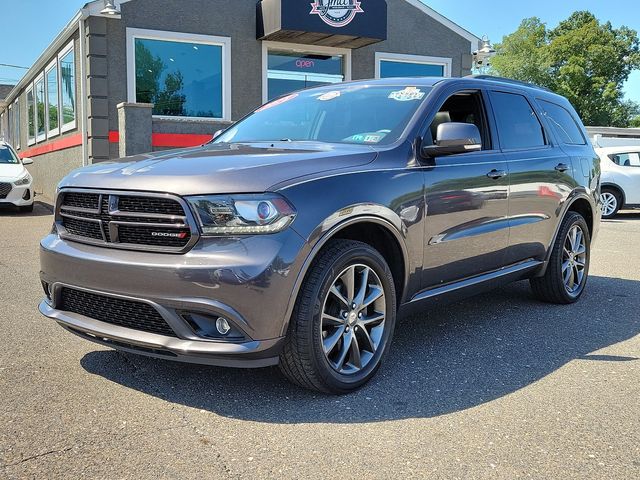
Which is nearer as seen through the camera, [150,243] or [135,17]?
[150,243]

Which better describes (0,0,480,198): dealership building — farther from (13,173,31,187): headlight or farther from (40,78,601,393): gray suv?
Result: (40,78,601,393): gray suv

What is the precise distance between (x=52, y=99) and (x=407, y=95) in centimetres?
1592

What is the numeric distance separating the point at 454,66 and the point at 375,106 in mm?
13171

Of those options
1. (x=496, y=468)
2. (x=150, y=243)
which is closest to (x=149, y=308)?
(x=150, y=243)

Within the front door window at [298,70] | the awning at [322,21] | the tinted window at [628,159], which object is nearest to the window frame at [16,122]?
the front door window at [298,70]

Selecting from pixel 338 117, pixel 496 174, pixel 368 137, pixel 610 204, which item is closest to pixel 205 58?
pixel 610 204

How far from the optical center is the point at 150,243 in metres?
3.20

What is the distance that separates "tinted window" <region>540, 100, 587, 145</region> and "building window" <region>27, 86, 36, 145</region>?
63.8ft

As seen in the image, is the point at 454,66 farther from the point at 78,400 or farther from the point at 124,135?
the point at 78,400

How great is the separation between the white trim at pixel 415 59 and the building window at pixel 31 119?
12.2 metres

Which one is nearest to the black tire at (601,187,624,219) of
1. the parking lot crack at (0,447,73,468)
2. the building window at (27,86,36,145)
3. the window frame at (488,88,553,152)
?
the window frame at (488,88,553,152)

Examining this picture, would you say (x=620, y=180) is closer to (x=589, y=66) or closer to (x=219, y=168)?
(x=219, y=168)

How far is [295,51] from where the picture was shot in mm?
15266

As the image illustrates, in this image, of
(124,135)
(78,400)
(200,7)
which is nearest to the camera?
(78,400)
